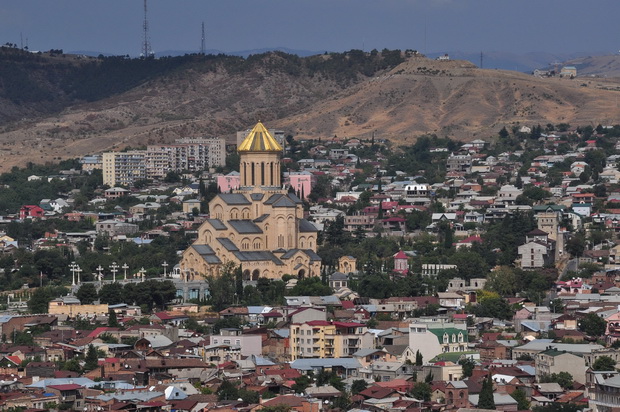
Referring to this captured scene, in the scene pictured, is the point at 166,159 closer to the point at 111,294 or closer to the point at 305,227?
the point at 305,227

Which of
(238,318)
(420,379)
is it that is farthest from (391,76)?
(420,379)

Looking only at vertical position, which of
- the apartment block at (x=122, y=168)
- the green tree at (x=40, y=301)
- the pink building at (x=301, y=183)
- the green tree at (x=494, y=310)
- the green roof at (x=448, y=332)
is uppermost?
the apartment block at (x=122, y=168)

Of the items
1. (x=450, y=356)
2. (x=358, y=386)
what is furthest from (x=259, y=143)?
(x=358, y=386)

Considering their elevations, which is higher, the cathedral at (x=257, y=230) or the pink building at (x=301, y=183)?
the pink building at (x=301, y=183)

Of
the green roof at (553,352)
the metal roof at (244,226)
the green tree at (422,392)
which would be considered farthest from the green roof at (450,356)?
the metal roof at (244,226)

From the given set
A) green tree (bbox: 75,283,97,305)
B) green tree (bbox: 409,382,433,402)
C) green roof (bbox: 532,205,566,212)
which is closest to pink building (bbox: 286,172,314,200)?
green roof (bbox: 532,205,566,212)

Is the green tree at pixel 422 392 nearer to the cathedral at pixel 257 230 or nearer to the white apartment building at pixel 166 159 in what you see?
the cathedral at pixel 257 230
